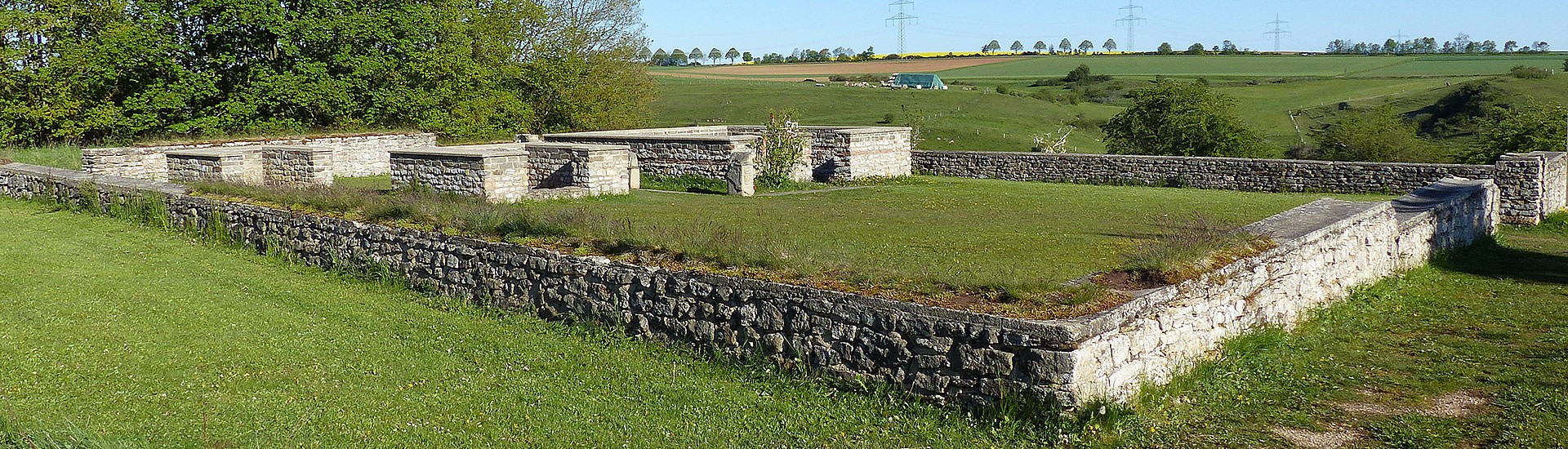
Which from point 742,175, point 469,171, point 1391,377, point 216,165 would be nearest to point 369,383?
point 1391,377

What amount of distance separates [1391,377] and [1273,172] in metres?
13.6

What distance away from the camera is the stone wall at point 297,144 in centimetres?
1834

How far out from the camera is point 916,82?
80812mm

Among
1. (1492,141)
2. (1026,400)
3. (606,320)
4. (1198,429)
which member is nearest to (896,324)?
(1026,400)

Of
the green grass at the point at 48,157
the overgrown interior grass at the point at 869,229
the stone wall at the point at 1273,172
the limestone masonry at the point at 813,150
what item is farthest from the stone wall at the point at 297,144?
the stone wall at the point at 1273,172

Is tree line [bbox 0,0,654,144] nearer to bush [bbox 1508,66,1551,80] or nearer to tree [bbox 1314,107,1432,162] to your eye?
tree [bbox 1314,107,1432,162]

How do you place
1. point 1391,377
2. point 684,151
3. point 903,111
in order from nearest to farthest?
point 1391,377
point 684,151
point 903,111

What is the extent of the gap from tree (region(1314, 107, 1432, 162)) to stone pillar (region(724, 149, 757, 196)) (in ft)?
59.3

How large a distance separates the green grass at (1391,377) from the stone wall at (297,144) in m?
14.6

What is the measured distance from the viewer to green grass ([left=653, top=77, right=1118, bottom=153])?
5284 centimetres

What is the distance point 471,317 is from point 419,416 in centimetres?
256

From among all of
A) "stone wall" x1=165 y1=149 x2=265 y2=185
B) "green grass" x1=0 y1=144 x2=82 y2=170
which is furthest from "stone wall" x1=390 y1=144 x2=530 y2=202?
"green grass" x1=0 y1=144 x2=82 y2=170

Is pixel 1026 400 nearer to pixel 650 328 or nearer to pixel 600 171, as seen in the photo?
pixel 650 328

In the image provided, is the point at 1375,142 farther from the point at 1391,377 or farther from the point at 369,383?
the point at 369,383
